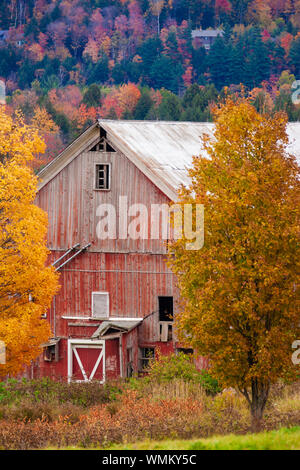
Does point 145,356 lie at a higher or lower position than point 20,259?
lower

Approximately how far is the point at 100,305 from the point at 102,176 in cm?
512

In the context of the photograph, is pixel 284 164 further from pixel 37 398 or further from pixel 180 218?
pixel 37 398

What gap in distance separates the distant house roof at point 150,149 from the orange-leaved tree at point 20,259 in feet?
25.4

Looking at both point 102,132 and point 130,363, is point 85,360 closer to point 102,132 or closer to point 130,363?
point 130,363

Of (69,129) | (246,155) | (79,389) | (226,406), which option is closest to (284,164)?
(246,155)

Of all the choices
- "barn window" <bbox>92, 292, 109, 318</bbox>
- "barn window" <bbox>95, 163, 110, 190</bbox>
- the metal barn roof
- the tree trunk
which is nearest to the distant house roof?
the metal barn roof

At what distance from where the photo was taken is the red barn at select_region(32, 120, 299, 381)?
108ft

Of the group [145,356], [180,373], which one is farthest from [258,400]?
[145,356]

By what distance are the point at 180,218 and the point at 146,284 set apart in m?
13.2

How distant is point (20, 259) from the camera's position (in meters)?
25.0

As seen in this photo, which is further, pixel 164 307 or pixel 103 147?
pixel 103 147

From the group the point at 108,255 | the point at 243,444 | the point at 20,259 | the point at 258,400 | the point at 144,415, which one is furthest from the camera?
the point at 108,255

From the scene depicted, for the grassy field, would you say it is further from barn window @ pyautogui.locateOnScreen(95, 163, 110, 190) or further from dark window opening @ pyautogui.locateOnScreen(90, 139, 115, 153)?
dark window opening @ pyautogui.locateOnScreen(90, 139, 115, 153)

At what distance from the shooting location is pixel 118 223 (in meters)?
33.6
